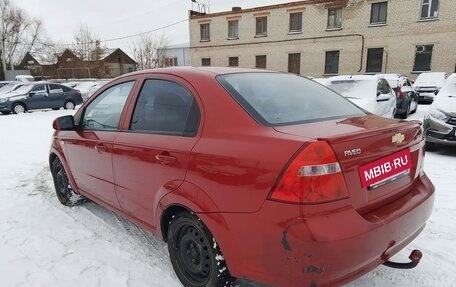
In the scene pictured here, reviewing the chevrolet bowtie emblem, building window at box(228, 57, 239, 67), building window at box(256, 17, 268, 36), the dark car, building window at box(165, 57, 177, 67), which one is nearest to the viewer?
→ the chevrolet bowtie emblem

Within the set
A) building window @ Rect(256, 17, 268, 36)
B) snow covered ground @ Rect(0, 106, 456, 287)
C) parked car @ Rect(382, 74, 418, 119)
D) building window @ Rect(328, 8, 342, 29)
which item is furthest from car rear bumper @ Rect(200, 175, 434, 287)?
building window @ Rect(256, 17, 268, 36)

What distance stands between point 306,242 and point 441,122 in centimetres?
582

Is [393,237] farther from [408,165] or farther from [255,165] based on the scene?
[255,165]

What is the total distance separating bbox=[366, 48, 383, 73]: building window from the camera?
90.0 feet

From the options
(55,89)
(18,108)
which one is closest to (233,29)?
(55,89)

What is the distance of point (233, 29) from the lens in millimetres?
33406

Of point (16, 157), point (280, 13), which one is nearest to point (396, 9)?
point (280, 13)

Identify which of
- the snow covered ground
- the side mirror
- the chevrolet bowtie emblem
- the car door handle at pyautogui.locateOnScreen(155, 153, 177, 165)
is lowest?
the snow covered ground

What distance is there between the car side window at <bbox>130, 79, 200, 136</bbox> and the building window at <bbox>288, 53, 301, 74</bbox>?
2913 centimetres

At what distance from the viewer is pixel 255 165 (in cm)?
201

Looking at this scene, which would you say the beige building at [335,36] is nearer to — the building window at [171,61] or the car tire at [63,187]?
the building window at [171,61]

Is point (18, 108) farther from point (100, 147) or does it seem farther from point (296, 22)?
point (296, 22)

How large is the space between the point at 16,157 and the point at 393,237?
7.06 m

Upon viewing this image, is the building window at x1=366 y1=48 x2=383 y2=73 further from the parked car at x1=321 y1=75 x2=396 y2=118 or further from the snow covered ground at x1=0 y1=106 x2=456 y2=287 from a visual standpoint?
the snow covered ground at x1=0 y1=106 x2=456 y2=287
